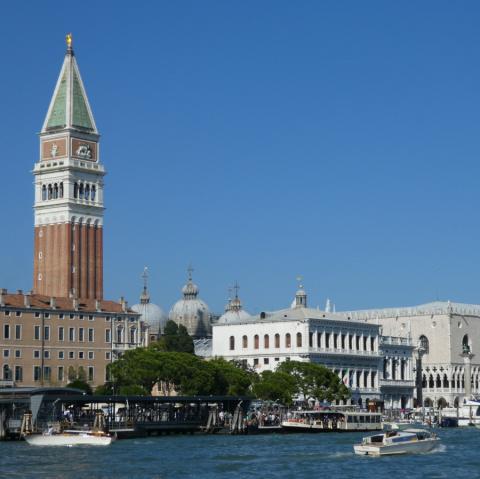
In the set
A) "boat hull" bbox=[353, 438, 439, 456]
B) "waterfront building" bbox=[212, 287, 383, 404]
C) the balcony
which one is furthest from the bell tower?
"boat hull" bbox=[353, 438, 439, 456]

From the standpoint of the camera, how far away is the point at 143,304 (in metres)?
186

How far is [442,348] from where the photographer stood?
6757 inches

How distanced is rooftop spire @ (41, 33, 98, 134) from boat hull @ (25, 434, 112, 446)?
71.6m

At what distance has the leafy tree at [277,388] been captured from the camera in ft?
394

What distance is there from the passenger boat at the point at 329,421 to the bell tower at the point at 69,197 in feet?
154

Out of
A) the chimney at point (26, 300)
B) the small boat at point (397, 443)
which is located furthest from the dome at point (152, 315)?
the small boat at point (397, 443)

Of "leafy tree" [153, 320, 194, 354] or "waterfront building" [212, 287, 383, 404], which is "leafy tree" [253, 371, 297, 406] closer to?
"waterfront building" [212, 287, 383, 404]

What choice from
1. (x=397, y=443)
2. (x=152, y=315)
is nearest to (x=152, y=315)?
(x=152, y=315)

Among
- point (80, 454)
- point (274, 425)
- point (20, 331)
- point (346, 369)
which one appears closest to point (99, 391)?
point (20, 331)

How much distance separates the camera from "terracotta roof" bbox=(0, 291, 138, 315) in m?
126

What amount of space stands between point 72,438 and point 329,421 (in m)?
29.5

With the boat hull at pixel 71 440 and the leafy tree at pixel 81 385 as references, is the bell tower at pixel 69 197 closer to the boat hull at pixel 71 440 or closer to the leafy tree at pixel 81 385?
the leafy tree at pixel 81 385

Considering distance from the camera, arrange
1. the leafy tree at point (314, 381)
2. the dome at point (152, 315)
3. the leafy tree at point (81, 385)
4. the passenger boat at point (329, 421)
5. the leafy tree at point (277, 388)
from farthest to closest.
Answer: the dome at point (152, 315) → the leafy tree at point (314, 381) → the leafy tree at point (81, 385) → the leafy tree at point (277, 388) → the passenger boat at point (329, 421)

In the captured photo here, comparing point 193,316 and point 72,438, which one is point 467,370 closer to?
point 193,316
